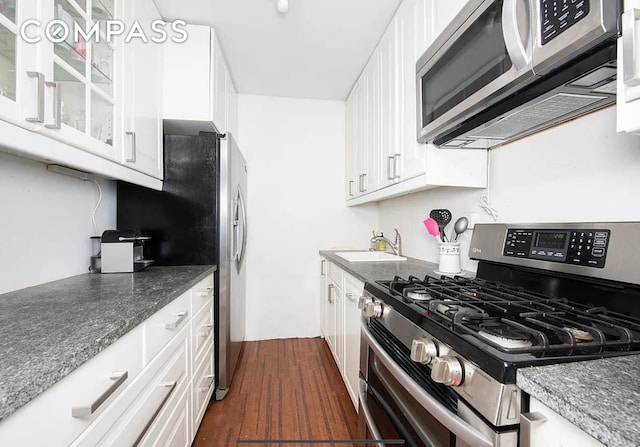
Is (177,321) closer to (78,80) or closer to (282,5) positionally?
(78,80)

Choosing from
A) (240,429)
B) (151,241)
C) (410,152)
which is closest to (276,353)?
(240,429)

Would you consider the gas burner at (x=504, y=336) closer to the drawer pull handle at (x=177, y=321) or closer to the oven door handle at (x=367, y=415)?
the oven door handle at (x=367, y=415)

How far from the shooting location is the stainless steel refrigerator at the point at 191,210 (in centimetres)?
177

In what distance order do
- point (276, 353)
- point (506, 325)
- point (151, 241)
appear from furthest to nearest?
point (276, 353) < point (151, 241) < point (506, 325)

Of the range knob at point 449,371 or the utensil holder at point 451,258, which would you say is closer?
the range knob at point 449,371

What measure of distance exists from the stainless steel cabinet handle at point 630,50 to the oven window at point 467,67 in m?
0.30

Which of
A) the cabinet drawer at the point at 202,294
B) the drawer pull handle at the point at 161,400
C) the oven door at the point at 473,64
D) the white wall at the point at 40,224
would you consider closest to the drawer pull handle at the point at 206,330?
the cabinet drawer at the point at 202,294

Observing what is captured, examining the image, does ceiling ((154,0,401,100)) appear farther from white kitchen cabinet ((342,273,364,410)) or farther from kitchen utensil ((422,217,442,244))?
white kitchen cabinet ((342,273,364,410))

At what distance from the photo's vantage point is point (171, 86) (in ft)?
6.08

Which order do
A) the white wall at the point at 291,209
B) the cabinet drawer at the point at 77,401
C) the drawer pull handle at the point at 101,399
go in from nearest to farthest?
the cabinet drawer at the point at 77,401, the drawer pull handle at the point at 101,399, the white wall at the point at 291,209

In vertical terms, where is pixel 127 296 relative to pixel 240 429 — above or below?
above

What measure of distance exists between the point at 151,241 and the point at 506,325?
1855 millimetres

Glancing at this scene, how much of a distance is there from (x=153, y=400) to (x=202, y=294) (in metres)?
0.65

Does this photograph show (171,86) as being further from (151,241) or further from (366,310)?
(366,310)
